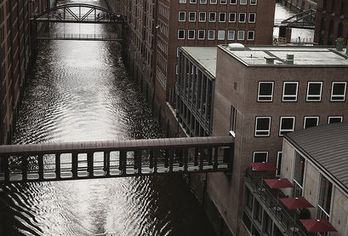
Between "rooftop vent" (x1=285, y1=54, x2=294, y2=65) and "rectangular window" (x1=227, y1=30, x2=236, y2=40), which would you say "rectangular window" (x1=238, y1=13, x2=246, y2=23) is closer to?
"rectangular window" (x1=227, y1=30, x2=236, y2=40)

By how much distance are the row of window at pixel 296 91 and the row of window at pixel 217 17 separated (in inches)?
1436

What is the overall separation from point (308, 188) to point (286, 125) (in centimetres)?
726

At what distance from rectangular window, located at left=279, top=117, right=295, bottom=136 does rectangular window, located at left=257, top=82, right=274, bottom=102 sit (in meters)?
2.08

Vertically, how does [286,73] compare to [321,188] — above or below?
above

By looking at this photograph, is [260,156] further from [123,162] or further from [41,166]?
[41,166]

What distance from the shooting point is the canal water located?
54.8 m

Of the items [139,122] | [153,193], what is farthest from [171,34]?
[153,193]

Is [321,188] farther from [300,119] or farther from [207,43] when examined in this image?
[207,43]

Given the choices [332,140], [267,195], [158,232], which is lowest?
[158,232]

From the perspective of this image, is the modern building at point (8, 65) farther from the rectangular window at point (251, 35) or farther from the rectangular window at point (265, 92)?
the rectangular window at point (251, 35)

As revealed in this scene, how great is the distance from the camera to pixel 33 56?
404 ft

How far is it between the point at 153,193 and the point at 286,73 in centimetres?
2021

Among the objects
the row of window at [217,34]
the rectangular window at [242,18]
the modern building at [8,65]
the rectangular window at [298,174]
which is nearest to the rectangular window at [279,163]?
the rectangular window at [298,174]

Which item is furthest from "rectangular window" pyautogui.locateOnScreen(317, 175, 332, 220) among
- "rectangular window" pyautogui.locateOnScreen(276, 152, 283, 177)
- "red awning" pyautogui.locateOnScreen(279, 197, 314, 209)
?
"rectangular window" pyautogui.locateOnScreen(276, 152, 283, 177)
